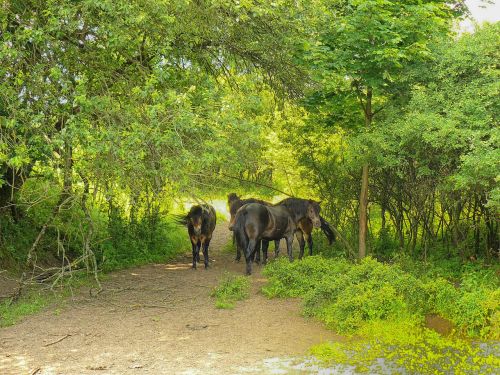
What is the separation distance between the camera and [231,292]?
10.3 metres

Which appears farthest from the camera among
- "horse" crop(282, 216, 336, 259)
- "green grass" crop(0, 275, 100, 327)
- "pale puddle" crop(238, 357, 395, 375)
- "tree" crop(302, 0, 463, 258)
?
"horse" crop(282, 216, 336, 259)

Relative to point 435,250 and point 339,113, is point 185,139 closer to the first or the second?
point 339,113

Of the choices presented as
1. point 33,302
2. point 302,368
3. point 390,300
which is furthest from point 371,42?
point 33,302

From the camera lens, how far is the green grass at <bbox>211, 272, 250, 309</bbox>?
992 centimetres

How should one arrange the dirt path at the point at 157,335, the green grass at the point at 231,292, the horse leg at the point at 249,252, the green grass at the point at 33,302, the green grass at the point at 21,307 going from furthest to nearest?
the horse leg at the point at 249,252 → the green grass at the point at 231,292 → the green grass at the point at 33,302 → the green grass at the point at 21,307 → the dirt path at the point at 157,335

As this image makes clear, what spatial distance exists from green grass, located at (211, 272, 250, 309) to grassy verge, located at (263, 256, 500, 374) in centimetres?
54

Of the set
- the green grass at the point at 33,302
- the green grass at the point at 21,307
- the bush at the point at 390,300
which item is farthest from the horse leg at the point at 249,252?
the green grass at the point at 21,307

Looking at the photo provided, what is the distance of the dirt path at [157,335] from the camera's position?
6750 mm

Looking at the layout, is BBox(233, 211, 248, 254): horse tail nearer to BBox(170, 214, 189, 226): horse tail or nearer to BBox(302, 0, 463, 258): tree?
BBox(170, 214, 189, 226): horse tail

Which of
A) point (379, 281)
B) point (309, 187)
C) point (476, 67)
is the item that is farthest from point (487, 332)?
point (309, 187)

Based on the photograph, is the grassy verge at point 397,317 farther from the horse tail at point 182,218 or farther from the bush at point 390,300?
the horse tail at point 182,218

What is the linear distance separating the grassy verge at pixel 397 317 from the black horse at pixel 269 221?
2413 millimetres

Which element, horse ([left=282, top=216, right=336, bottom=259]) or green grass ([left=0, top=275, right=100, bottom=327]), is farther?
horse ([left=282, top=216, right=336, bottom=259])

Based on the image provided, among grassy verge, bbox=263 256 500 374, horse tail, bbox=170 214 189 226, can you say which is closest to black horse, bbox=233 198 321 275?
horse tail, bbox=170 214 189 226
